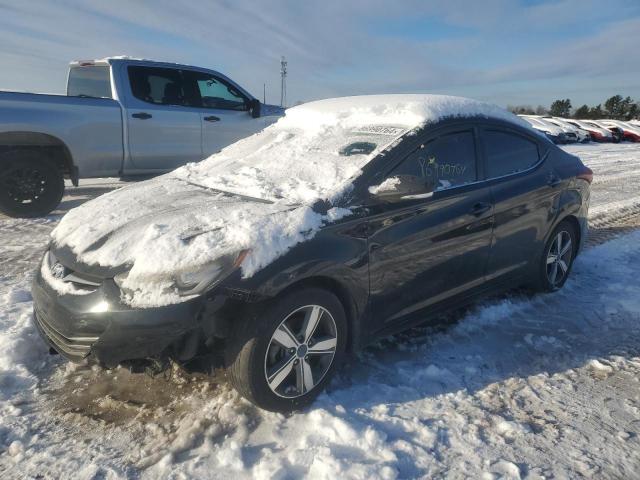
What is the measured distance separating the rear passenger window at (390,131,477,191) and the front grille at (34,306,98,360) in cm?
192

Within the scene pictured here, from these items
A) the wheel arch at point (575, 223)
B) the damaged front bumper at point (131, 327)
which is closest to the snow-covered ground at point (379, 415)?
the damaged front bumper at point (131, 327)

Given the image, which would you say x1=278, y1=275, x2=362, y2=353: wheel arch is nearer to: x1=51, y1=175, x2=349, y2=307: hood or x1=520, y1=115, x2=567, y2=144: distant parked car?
x1=51, y1=175, x2=349, y2=307: hood

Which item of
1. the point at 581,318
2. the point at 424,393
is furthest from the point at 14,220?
the point at 581,318

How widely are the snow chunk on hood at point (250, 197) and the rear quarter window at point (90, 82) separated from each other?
3.92 meters

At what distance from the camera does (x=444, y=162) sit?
3.49 m

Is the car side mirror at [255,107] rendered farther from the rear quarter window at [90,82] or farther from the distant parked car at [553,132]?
the distant parked car at [553,132]

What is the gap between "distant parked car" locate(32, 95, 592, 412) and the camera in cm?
247

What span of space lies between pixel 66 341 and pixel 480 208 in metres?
2.71

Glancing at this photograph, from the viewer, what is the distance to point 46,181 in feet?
21.5

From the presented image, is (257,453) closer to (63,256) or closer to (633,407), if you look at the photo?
(63,256)

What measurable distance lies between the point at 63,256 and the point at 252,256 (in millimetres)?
1165

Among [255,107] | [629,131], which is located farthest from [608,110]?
[255,107]

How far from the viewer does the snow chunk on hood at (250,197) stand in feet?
8.29

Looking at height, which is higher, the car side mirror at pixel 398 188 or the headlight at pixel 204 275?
the car side mirror at pixel 398 188
